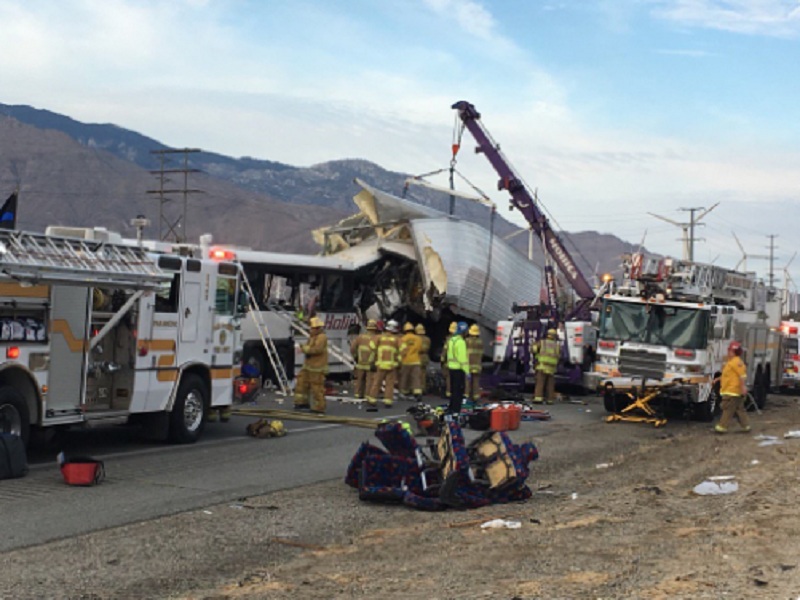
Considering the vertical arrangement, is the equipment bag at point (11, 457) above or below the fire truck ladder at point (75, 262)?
below

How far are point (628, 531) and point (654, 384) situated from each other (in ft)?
39.0

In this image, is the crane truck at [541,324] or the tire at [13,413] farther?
the crane truck at [541,324]

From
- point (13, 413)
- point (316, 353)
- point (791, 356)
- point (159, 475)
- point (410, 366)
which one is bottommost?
point (159, 475)

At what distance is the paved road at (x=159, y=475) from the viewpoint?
9680 millimetres

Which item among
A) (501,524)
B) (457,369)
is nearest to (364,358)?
(457,369)

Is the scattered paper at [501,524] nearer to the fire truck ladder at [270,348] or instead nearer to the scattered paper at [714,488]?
the scattered paper at [714,488]

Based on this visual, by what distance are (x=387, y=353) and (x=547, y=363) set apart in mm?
4057

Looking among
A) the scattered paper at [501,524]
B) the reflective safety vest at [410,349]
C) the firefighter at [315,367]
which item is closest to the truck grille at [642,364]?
the reflective safety vest at [410,349]

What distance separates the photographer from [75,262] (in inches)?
476

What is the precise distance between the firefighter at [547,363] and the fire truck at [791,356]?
9.76 m

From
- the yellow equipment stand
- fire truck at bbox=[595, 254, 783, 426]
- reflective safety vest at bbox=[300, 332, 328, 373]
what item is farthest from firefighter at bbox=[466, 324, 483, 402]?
reflective safety vest at bbox=[300, 332, 328, 373]

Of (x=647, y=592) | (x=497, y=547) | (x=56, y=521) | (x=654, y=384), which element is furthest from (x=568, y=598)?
(x=654, y=384)

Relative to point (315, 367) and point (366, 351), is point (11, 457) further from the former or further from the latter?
point (366, 351)

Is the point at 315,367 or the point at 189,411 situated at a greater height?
the point at 315,367
